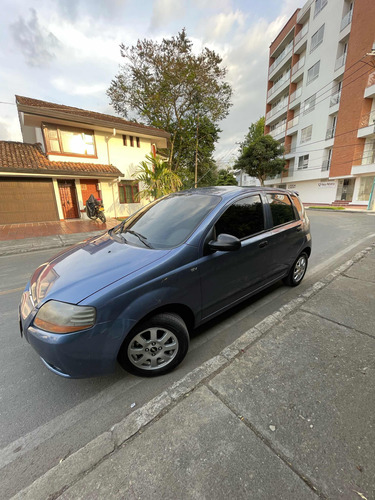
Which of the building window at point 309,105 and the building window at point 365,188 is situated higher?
the building window at point 309,105

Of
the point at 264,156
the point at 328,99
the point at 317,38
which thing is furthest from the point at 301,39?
the point at 264,156

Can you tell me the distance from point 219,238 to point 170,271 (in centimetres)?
60

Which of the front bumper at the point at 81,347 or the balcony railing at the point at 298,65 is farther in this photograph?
the balcony railing at the point at 298,65

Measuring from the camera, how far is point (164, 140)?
50.8ft

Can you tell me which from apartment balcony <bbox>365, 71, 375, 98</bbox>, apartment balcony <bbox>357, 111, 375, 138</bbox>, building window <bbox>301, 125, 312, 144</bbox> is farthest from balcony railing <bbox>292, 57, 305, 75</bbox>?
apartment balcony <bbox>357, 111, 375, 138</bbox>

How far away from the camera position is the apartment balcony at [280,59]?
29664mm

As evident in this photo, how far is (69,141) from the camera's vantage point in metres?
12.1

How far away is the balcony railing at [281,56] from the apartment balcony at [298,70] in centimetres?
344

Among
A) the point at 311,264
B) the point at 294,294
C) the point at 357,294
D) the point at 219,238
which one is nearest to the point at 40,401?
the point at 219,238

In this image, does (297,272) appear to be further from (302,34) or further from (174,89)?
(302,34)

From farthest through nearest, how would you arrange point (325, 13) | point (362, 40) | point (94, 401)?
point (325, 13) → point (362, 40) → point (94, 401)

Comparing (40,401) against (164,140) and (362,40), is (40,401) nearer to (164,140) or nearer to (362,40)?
(164,140)

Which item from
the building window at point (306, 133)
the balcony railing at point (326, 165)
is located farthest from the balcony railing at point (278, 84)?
the balcony railing at point (326, 165)

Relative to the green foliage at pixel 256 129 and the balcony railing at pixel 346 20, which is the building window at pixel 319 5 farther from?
the green foliage at pixel 256 129
